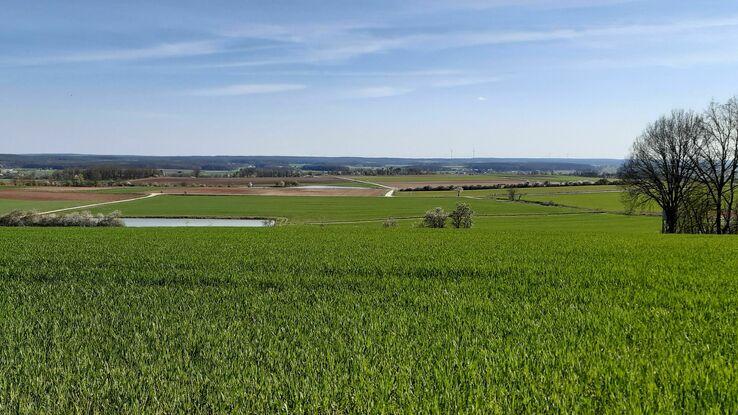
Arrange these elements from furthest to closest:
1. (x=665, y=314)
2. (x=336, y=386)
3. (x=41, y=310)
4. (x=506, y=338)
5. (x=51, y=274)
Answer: (x=51, y=274) → (x=41, y=310) → (x=665, y=314) → (x=506, y=338) → (x=336, y=386)

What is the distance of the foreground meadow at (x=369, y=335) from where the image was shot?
5285 mm

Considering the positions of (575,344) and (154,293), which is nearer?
(575,344)

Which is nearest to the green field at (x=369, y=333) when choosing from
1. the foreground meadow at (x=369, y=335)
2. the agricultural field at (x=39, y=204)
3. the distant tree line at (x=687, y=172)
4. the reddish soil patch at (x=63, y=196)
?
the foreground meadow at (x=369, y=335)

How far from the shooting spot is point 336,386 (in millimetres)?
5520

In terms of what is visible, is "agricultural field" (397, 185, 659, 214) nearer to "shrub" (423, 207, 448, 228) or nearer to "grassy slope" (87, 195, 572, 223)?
"grassy slope" (87, 195, 572, 223)

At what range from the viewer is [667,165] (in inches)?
1737

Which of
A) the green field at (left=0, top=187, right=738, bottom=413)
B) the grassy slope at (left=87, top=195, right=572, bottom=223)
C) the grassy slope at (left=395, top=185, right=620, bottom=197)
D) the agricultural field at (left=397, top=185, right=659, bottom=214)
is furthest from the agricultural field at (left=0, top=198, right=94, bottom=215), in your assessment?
the green field at (left=0, top=187, right=738, bottom=413)

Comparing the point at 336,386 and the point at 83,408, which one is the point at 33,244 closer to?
the point at 83,408

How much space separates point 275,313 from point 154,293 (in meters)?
3.11

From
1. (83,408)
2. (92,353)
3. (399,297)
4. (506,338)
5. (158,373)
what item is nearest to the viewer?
(83,408)

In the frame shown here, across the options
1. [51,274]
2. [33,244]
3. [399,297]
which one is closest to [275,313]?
[399,297]

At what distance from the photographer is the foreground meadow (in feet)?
17.3

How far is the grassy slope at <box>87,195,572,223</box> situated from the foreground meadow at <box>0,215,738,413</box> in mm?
57915

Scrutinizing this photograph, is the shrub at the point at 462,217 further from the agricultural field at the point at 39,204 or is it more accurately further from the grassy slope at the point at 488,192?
the agricultural field at the point at 39,204
